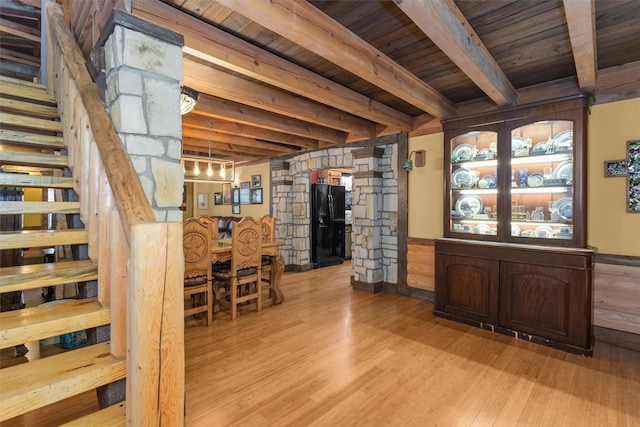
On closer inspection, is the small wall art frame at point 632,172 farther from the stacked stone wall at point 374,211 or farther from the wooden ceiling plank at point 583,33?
the stacked stone wall at point 374,211

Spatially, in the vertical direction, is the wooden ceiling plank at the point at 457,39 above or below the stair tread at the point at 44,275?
above

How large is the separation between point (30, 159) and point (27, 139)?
0.21 meters

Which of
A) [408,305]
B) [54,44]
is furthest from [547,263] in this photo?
[54,44]

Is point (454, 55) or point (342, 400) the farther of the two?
point (454, 55)

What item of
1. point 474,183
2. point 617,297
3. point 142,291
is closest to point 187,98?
point 142,291

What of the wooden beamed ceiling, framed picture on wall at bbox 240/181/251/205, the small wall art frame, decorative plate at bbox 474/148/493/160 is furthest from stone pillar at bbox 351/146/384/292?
framed picture on wall at bbox 240/181/251/205

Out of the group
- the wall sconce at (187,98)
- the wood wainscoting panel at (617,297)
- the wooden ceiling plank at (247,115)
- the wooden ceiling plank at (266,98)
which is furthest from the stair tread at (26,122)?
the wood wainscoting panel at (617,297)

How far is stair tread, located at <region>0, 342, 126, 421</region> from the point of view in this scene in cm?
98

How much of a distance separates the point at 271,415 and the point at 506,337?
2.38 meters

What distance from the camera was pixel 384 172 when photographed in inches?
180

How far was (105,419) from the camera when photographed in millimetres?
1100

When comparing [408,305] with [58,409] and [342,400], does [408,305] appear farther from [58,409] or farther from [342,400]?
[58,409]

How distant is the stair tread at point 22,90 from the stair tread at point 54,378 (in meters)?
2.46

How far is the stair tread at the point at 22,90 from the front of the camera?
247 centimetres
